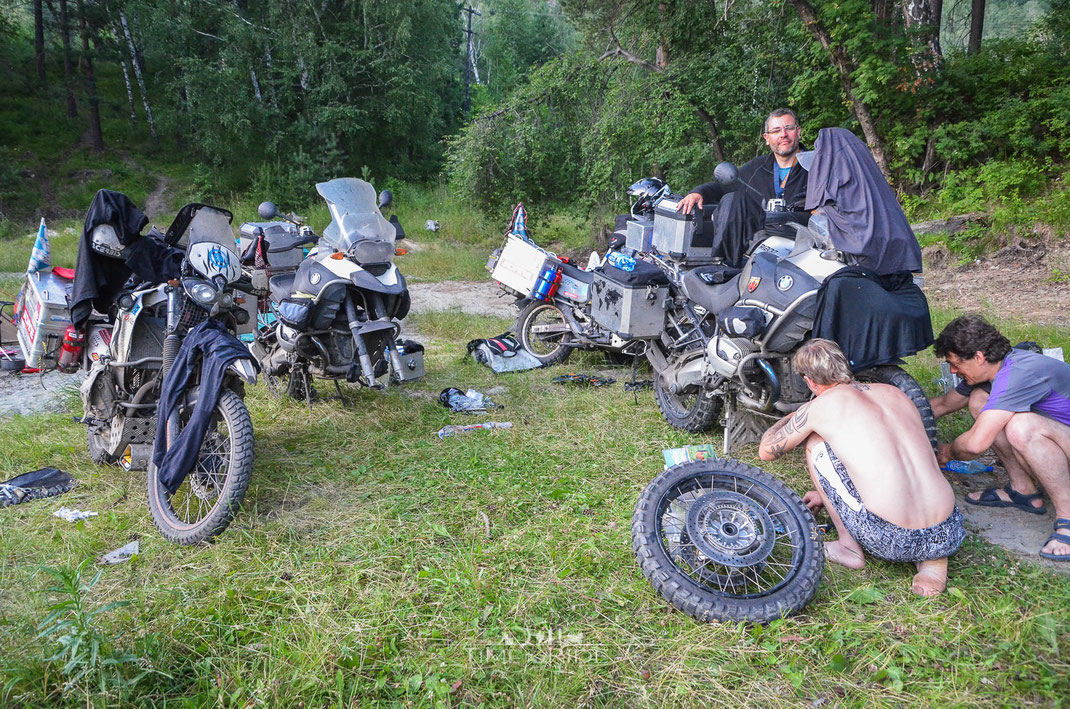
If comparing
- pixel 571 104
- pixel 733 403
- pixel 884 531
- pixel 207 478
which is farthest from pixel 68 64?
pixel 884 531

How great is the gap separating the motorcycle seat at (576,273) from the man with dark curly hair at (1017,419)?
310cm

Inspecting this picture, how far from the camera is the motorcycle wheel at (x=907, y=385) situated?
3320 millimetres

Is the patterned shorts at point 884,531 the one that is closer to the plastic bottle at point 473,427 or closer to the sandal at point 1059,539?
the sandal at point 1059,539

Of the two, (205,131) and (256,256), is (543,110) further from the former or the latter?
(205,131)

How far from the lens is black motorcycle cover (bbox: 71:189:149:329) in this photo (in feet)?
11.4

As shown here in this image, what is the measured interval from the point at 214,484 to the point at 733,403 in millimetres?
2935

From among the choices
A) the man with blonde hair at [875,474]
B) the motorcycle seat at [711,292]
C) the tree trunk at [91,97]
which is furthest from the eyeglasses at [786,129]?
the tree trunk at [91,97]

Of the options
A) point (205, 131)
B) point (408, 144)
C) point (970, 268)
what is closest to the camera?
point (970, 268)

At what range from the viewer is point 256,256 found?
20.6 ft

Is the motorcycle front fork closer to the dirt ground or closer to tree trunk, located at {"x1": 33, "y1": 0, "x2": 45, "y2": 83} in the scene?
the dirt ground

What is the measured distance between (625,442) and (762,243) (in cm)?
153

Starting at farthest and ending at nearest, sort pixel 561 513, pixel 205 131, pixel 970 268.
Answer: pixel 205 131 → pixel 970 268 → pixel 561 513

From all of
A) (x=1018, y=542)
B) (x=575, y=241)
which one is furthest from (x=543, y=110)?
(x=1018, y=542)

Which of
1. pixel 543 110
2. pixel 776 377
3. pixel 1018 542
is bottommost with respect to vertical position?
pixel 1018 542
